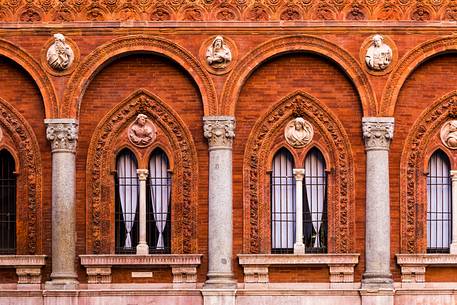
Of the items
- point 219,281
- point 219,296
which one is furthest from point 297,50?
point 219,296

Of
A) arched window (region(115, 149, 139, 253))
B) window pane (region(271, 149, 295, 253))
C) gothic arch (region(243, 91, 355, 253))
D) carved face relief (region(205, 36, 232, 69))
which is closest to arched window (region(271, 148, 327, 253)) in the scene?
window pane (region(271, 149, 295, 253))

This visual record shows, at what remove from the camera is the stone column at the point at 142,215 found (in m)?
47.3

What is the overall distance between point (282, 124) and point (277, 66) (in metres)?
1.48

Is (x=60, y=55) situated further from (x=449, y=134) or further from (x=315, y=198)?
(x=449, y=134)

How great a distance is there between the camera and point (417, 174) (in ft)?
156

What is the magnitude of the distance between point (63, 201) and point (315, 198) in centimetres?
639

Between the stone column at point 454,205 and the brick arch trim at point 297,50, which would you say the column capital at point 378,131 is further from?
the stone column at point 454,205

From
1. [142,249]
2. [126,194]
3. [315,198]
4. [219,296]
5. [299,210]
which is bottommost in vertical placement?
[219,296]

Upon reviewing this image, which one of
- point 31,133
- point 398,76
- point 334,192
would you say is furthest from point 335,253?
point 31,133

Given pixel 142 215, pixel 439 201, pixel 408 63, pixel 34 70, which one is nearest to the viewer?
pixel 408 63

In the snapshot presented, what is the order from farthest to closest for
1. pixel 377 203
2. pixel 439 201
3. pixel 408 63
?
pixel 439 201 < pixel 408 63 < pixel 377 203

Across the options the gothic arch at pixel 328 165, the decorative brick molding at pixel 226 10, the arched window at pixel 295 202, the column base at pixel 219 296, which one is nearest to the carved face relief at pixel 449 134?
the gothic arch at pixel 328 165

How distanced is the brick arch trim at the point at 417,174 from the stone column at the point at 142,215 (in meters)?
6.47

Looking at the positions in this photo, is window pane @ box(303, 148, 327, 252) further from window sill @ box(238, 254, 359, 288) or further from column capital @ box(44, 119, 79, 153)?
column capital @ box(44, 119, 79, 153)
